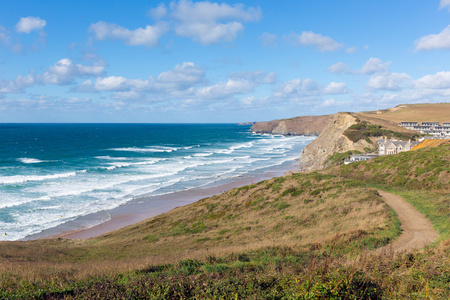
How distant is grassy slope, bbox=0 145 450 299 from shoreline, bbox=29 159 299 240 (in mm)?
6751

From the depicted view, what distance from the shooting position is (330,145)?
221ft

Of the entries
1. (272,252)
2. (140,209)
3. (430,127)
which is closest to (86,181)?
(140,209)

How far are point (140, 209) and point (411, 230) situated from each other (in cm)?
3045

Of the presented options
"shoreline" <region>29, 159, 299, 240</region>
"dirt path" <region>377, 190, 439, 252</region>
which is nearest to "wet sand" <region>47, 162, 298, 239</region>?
"shoreline" <region>29, 159, 299, 240</region>

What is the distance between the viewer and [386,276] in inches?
279

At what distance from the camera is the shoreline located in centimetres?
2895

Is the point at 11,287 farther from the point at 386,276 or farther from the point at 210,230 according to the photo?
the point at 210,230

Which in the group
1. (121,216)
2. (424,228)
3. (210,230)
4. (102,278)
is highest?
(102,278)

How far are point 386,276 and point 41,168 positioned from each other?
65456 mm

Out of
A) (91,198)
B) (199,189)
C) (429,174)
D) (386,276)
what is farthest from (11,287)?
(199,189)

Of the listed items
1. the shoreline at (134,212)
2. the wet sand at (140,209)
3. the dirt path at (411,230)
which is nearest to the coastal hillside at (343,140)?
the shoreline at (134,212)

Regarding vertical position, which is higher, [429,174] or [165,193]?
[429,174]

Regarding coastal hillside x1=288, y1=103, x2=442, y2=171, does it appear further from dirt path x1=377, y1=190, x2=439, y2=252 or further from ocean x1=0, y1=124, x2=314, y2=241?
dirt path x1=377, y1=190, x2=439, y2=252

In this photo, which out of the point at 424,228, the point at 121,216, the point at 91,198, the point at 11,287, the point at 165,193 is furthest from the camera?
the point at 165,193
